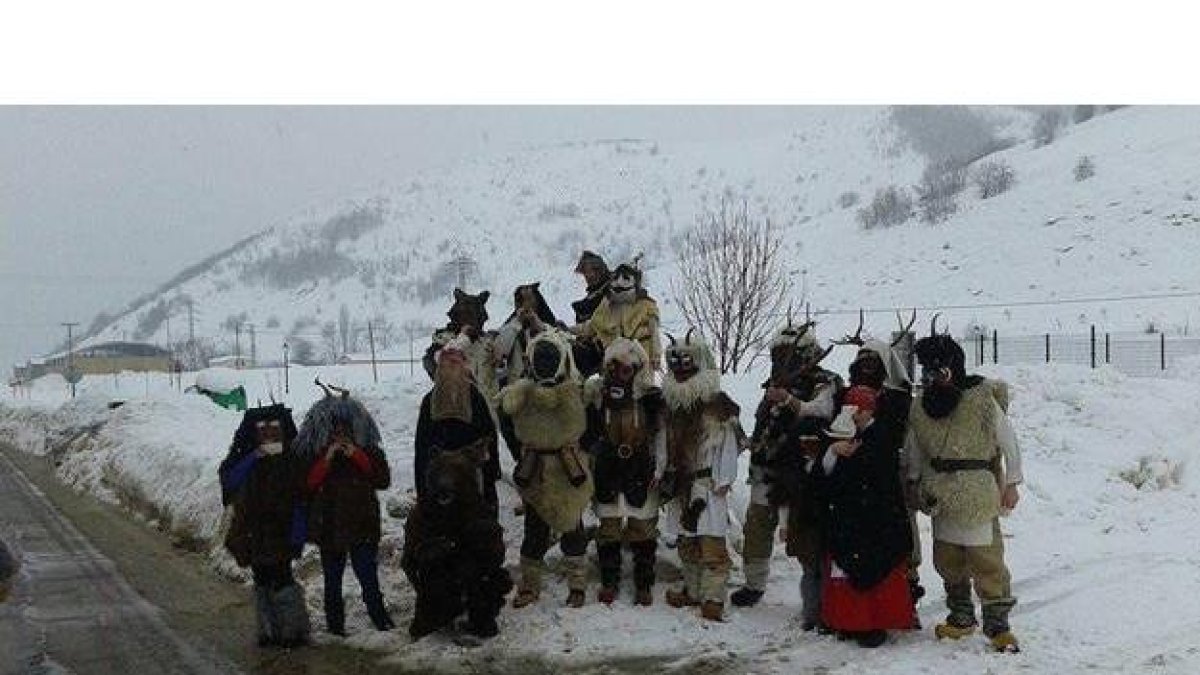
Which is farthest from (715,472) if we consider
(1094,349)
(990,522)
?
(1094,349)

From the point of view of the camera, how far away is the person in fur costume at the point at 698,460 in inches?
272

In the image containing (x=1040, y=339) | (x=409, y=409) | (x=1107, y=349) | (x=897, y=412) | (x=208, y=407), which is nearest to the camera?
(x=897, y=412)

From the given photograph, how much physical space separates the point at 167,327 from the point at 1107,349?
3114cm

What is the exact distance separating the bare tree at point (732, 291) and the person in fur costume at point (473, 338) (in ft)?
33.8

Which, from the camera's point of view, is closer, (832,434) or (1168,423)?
(832,434)

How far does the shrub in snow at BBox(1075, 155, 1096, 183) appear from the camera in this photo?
48.3 m

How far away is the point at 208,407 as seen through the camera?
69.3ft

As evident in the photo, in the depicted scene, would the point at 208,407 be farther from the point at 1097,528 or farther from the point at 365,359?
the point at 1097,528

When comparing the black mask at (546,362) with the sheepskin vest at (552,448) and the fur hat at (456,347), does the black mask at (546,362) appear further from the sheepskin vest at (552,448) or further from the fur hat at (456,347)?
the fur hat at (456,347)

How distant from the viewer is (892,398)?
630cm

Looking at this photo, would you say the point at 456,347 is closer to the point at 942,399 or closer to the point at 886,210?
the point at 942,399

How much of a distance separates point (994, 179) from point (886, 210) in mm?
6179

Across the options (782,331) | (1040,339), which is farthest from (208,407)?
(1040,339)

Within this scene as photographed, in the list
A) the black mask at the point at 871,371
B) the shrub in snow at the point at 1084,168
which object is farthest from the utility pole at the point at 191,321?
the shrub in snow at the point at 1084,168
